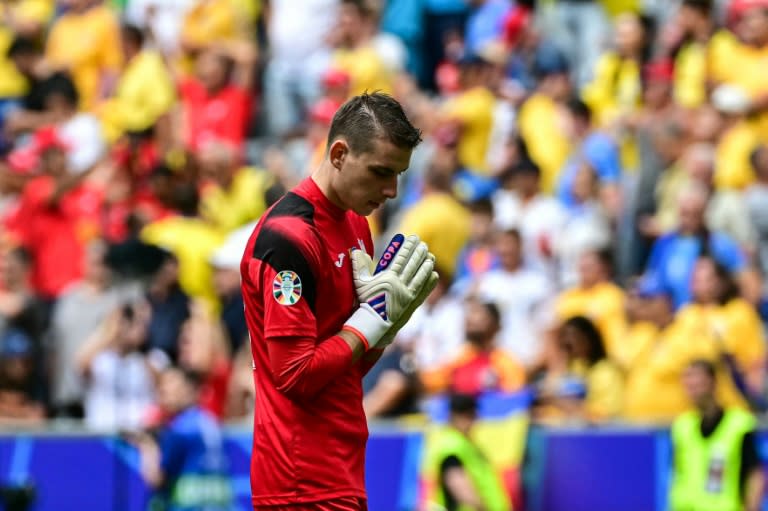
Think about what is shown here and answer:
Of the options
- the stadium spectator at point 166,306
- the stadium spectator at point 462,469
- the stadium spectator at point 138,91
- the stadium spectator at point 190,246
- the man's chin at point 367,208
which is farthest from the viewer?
the stadium spectator at point 138,91

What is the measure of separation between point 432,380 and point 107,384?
2.46 m

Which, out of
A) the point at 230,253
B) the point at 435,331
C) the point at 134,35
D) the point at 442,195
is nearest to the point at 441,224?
the point at 442,195

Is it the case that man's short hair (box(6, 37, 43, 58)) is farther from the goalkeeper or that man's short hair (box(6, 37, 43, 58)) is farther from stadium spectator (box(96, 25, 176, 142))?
the goalkeeper

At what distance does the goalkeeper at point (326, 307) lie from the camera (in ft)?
15.3

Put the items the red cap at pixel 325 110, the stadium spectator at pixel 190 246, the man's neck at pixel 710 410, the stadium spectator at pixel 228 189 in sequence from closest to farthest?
the man's neck at pixel 710 410 < the stadium spectator at pixel 190 246 < the stadium spectator at pixel 228 189 < the red cap at pixel 325 110

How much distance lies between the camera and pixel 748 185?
35.9ft

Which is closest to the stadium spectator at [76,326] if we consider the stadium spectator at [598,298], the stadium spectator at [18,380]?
the stadium spectator at [18,380]

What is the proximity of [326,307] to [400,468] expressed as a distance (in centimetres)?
548

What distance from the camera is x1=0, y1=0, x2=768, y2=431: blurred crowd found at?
1019 centimetres

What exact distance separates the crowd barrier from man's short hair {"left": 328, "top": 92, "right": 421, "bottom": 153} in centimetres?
518

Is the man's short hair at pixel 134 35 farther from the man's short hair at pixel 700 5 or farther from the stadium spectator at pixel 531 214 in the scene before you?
the man's short hair at pixel 700 5

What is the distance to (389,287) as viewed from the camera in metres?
4.77

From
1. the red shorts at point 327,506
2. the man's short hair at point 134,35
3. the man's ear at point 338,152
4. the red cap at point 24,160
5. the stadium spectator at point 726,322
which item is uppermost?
the man's short hair at point 134,35

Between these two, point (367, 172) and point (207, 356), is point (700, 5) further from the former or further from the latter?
point (367, 172)
